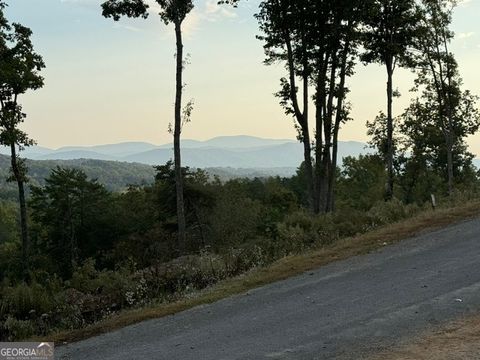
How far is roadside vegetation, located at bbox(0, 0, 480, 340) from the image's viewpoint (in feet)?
32.6

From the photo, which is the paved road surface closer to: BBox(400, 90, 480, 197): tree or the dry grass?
the dry grass

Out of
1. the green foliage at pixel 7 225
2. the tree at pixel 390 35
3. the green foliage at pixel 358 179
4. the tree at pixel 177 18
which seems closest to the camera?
the tree at pixel 177 18

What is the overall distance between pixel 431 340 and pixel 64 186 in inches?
1901

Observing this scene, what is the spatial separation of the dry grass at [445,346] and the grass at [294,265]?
4027 millimetres

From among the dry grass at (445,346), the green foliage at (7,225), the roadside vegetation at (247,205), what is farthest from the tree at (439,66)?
the green foliage at (7,225)

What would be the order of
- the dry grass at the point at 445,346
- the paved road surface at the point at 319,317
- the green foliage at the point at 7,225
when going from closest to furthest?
the dry grass at the point at 445,346 → the paved road surface at the point at 319,317 → the green foliage at the point at 7,225

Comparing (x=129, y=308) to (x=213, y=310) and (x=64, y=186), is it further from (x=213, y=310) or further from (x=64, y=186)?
(x=64, y=186)

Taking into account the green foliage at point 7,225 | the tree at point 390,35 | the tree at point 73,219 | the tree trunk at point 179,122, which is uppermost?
the tree at point 390,35

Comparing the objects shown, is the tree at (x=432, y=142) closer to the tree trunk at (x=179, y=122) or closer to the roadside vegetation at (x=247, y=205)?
the roadside vegetation at (x=247, y=205)

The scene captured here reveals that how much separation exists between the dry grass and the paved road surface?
0.77 ft

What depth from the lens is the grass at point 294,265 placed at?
26.7 ft

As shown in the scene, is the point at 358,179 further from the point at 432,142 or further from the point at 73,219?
the point at 73,219

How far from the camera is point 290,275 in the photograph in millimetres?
9875

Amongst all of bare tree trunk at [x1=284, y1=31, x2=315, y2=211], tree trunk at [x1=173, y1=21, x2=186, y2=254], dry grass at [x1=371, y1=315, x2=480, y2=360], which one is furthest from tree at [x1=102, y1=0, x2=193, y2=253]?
dry grass at [x1=371, y1=315, x2=480, y2=360]
